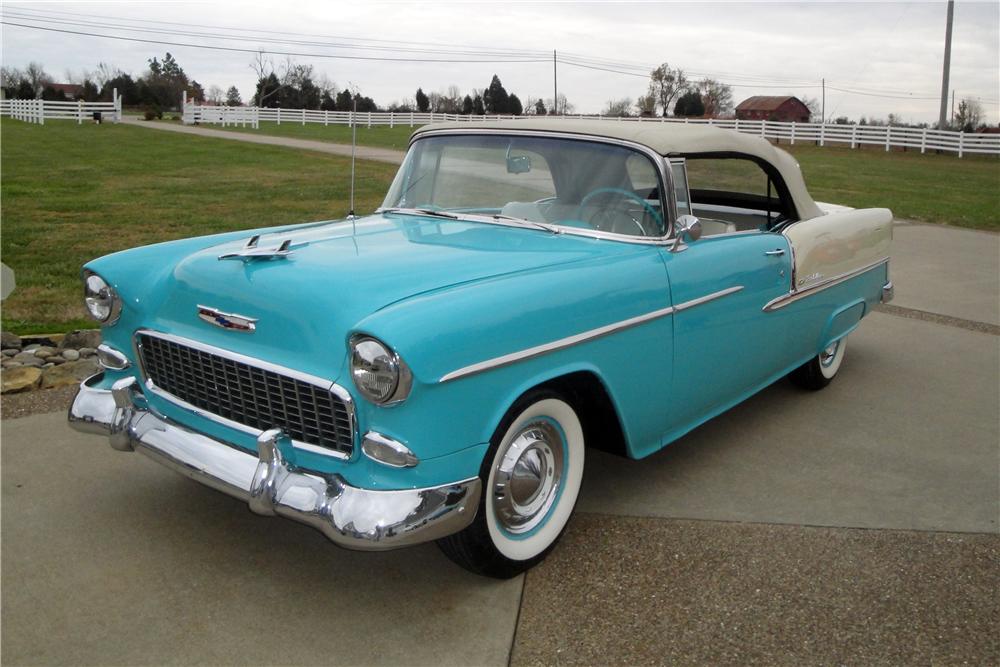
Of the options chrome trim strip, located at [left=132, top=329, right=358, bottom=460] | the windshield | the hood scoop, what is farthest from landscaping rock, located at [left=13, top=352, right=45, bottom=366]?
the hood scoop

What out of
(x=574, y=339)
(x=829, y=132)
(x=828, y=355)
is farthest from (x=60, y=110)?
(x=574, y=339)

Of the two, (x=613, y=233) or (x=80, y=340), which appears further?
(x=80, y=340)

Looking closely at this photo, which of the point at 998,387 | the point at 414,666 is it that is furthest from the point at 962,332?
the point at 414,666

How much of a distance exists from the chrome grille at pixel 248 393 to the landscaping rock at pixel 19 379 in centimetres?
198

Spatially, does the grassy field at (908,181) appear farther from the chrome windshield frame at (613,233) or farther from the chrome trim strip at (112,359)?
the chrome trim strip at (112,359)

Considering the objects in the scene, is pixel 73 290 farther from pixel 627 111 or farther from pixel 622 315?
pixel 627 111

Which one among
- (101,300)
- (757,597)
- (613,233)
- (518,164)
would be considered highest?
(518,164)

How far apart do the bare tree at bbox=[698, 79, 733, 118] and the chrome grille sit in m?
54.6

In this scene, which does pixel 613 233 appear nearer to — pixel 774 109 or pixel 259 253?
pixel 259 253

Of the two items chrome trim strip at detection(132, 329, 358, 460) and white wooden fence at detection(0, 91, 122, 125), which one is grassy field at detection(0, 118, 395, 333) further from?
white wooden fence at detection(0, 91, 122, 125)

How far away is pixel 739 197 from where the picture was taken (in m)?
4.79

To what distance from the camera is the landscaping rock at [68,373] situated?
15.8 feet

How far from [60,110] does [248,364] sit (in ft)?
143

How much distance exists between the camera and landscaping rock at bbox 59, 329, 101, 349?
5426 millimetres
